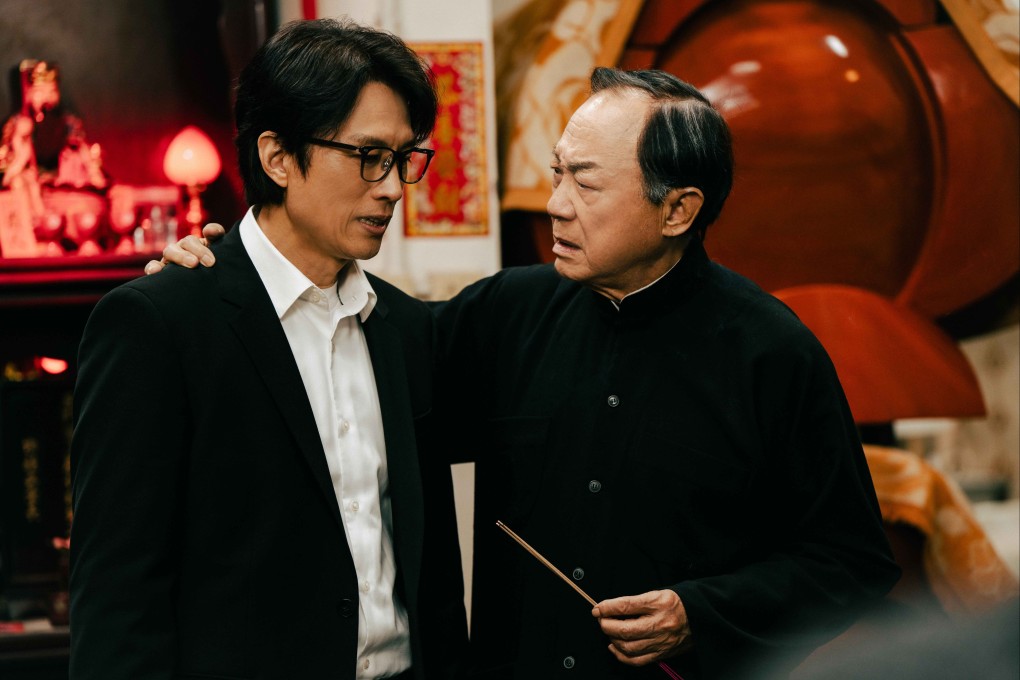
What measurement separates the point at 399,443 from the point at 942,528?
2.25 meters

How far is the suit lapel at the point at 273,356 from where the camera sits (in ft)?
5.52

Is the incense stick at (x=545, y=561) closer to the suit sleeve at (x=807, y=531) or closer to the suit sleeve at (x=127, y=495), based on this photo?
the suit sleeve at (x=807, y=531)

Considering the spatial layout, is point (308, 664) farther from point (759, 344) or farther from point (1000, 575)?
point (1000, 575)

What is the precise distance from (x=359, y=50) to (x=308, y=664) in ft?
2.90

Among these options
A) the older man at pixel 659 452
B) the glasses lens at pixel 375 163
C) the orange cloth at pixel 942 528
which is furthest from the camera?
the orange cloth at pixel 942 528

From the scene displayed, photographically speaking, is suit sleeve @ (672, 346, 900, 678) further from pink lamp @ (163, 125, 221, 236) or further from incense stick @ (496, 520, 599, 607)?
pink lamp @ (163, 125, 221, 236)

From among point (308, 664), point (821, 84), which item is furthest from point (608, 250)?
point (821, 84)

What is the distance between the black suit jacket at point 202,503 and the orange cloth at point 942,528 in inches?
83.2

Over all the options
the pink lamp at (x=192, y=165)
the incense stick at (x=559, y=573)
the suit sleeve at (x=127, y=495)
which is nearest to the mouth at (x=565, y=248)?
the incense stick at (x=559, y=573)

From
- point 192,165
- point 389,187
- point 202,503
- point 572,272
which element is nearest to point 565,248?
point 572,272

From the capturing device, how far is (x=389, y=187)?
5.95 ft

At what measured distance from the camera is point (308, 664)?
5.53 ft

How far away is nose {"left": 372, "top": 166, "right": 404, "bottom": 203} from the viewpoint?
5.93 feet

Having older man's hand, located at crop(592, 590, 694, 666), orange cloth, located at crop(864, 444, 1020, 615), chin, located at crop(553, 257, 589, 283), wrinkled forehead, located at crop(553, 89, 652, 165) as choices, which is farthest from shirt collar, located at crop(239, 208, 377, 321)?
orange cloth, located at crop(864, 444, 1020, 615)
